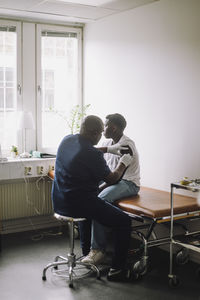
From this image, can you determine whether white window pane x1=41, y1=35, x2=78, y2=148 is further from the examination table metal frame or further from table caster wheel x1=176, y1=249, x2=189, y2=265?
table caster wheel x1=176, y1=249, x2=189, y2=265

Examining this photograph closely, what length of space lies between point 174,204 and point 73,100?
2.33m

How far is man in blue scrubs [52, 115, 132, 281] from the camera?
3297mm

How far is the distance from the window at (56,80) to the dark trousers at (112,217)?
6.17 ft

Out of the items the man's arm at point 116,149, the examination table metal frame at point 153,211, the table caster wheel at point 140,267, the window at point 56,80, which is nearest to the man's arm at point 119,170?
the man's arm at point 116,149

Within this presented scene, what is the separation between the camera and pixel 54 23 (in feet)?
16.4

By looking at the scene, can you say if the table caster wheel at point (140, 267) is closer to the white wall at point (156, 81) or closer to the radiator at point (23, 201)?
the white wall at point (156, 81)

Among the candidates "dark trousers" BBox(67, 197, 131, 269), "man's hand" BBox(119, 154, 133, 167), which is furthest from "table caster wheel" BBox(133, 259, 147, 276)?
"man's hand" BBox(119, 154, 133, 167)

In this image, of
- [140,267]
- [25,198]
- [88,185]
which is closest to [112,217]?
[88,185]

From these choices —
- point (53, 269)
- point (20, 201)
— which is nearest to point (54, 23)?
point (20, 201)

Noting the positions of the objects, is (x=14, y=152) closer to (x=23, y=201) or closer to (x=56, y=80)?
(x=23, y=201)

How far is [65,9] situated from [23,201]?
2.19 meters

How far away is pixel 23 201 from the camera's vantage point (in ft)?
16.0

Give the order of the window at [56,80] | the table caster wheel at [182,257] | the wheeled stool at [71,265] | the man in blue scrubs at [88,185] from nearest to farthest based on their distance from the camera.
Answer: the man in blue scrubs at [88,185] → the wheeled stool at [71,265] → the table caster wheel at [182,257] → the window at [56,80]

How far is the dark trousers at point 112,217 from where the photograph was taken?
336cm
